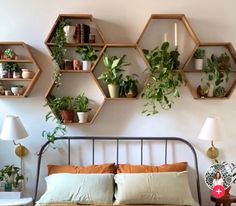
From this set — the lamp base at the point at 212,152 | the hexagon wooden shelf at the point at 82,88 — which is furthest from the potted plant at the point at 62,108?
the lamp base at the point at 212,152

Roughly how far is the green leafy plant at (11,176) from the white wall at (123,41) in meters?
0.17

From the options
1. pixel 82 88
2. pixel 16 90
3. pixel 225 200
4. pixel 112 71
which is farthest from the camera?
pixel 82 88

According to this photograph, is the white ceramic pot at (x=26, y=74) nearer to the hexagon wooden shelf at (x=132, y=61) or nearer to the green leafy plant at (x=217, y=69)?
the hexagon wooden shelf at (x=132, y=61)

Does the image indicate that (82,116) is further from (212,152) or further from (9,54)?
(212,152)

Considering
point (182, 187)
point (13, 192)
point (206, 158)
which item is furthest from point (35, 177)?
point (206, 158)

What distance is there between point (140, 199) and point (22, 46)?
1924 millimetres

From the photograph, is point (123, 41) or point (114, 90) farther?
point (123, 41)

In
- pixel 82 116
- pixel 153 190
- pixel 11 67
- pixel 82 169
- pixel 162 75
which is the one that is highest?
pixel 11 67

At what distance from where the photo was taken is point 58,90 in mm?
3557

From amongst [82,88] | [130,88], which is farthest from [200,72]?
[82,88]

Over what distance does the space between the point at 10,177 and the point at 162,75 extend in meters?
1.81

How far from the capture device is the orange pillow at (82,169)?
10.8 feet

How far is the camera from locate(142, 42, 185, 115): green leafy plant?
10.9 ft

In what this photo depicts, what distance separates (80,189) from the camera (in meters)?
3.03
